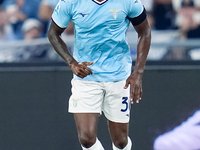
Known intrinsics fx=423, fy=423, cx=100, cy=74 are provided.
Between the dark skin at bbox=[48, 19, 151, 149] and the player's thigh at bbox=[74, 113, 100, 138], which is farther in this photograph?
the player's thigh at bbox=[74, 113, 100, 138]

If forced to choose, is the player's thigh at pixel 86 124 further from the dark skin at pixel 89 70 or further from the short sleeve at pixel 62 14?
the short sleeve at pixel 62 14

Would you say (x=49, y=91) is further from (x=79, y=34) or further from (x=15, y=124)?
(x=79, y=34)

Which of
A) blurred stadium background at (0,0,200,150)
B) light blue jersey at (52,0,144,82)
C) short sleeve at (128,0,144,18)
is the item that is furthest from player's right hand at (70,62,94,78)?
blurred stadium background at (0,0,200,150)

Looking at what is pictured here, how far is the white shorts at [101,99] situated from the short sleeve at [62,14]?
1.56 ft

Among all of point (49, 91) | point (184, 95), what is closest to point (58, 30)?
point (49, 91)

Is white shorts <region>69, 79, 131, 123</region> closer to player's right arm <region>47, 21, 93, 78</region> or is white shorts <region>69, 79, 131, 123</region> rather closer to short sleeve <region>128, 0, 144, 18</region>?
player's right arm <region>47, 21, 93, 78</region>

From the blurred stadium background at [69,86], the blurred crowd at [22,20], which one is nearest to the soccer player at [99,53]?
the blurred stadium background at [69,86]

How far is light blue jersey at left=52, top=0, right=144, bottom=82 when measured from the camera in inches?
122

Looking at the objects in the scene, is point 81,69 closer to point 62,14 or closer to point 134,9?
point 62,14

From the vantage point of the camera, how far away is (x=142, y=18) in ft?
10.6

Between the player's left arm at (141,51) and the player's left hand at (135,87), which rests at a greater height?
the player's left arm at (141,51)

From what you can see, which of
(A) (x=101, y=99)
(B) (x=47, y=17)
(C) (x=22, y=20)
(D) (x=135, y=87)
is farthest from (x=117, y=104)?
(C) (x=22, y=20)

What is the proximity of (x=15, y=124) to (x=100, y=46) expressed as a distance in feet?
5.39

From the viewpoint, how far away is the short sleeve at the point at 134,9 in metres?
3.16
